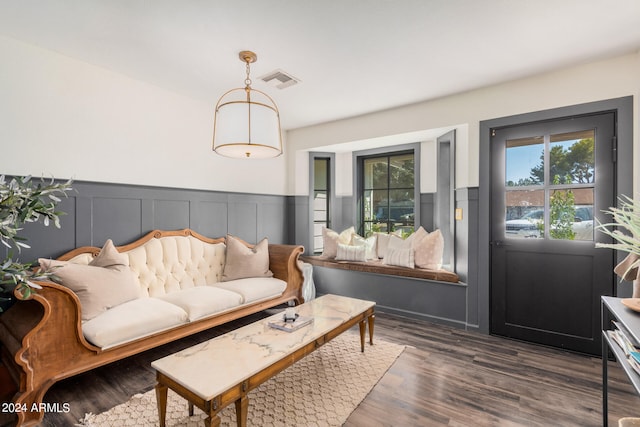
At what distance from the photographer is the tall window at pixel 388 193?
4.30m

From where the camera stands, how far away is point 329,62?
2643 mm

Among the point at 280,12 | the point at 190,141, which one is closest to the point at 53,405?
the point at 190,141

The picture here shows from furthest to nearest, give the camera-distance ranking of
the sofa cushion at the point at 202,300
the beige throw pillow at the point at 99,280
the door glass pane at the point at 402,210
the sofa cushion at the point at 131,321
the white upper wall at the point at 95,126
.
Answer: the door glass pane at the point at 402,210 < the sofa cushion at the point at 202,300 < the white upper wall at the point at 95,126 < the beige throw pillow at the point at 99,280 < the sofa cushion at the point at 131,321

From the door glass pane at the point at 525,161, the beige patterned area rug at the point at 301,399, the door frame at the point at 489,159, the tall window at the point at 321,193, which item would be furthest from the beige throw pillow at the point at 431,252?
the tall window at the point at 321,193

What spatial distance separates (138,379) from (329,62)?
2.95m

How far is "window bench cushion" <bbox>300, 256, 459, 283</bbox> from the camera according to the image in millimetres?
3368

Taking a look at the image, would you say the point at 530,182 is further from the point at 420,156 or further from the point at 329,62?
the point at 329,62

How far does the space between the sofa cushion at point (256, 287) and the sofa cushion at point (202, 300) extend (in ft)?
0.32

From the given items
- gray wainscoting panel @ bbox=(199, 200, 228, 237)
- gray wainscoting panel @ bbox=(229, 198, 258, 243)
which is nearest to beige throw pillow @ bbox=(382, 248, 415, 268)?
gray wainscoting panel @ bbox=(229, 198, 258, 243)

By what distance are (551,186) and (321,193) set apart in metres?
2.92

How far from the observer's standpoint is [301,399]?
2029 mm

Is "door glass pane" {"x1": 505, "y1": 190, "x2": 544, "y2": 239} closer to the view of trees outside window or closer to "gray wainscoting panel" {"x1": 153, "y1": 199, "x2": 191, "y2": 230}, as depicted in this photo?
the view of trees outside window

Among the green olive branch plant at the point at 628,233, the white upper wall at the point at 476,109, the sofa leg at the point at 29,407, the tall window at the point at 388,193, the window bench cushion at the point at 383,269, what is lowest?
the sofa leg at the point at 29,407

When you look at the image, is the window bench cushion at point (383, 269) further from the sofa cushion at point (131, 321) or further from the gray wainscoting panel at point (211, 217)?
the sofa cushion at point (131, 321)
